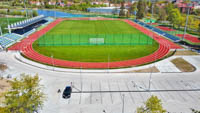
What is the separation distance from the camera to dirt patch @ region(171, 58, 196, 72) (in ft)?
86.2

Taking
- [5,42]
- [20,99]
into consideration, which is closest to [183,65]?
[20,99]

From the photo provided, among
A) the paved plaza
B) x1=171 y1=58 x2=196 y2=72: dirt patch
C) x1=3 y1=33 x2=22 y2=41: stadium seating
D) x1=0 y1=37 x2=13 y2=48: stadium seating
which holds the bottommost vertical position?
the paved plaza

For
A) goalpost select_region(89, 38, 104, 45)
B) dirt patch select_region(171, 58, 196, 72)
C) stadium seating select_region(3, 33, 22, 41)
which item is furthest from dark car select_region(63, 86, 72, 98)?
stadium seating select_region(3, 33, 22, 41)

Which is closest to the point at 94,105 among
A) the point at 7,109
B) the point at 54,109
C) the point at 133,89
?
the point at 54,109

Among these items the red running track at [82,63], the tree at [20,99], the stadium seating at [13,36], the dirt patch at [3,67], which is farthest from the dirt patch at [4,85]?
the stadium seating at [13,36]

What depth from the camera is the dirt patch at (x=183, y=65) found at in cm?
2628

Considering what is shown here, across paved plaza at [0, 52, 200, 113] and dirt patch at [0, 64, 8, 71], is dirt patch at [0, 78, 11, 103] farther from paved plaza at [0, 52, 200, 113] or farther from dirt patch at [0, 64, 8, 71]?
dirt patch at [0, 64, 8, 71]

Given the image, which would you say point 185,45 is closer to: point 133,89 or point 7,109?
point 133,89

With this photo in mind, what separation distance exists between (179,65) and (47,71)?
869 inches

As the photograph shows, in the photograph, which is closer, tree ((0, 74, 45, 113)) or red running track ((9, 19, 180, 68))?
tree ((0, 74, 45, 113))

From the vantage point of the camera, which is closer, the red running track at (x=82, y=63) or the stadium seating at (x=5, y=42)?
the red running track at (x=82, y=63)

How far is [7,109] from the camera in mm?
12047

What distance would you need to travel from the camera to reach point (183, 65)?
90.7 ft

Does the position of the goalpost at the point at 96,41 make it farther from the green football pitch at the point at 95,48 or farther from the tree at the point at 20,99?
the tree at the point at 20,99
